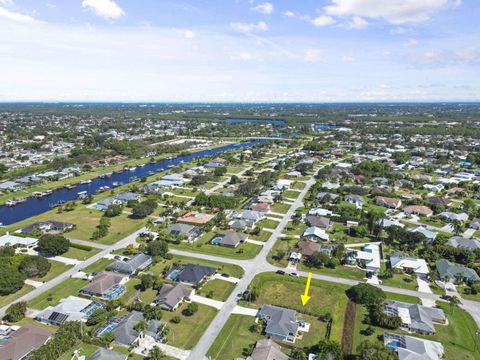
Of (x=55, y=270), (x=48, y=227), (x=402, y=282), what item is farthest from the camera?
(x=48, y=227)

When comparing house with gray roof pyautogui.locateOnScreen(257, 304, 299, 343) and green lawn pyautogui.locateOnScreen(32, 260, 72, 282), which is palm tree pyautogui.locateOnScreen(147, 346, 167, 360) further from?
green lawn pyautogui.locateOnScreen(32, 260, 72, 282)

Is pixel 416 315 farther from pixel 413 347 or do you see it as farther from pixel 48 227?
pixel 48 227

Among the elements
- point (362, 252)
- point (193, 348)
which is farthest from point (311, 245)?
point (193, 348)

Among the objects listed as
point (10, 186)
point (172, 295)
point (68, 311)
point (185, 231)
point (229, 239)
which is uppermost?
point (10, 186)

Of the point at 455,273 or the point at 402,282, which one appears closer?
the point at 402,282

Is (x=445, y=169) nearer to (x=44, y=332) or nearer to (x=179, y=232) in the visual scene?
(x=179, y=232)

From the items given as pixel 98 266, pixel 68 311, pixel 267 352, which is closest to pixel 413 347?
pixel 267 352
